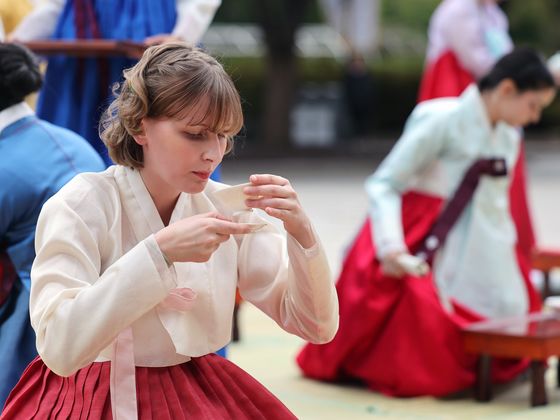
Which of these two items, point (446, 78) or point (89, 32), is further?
point (446, 78)

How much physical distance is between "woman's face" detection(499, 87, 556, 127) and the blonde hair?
8.68 feet

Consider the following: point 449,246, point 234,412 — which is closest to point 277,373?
point 449,246

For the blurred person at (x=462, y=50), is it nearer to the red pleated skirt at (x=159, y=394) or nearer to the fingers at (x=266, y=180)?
the red pleated skirt at (x=159, y=394)

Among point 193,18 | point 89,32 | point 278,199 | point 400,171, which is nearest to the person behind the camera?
point 278,199

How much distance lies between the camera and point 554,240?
31.5 ft

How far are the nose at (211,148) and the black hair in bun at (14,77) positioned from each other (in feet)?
3.67

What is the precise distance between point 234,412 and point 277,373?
8.94 feet

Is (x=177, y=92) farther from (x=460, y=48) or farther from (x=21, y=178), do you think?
(x=460, y=48)

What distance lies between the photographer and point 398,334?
15.8 ft

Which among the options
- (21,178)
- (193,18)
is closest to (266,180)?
(21,178)

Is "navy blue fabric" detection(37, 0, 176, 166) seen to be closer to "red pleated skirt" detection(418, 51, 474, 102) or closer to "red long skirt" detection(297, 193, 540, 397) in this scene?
"red long skirt" detection(297, 193, 540, 397)

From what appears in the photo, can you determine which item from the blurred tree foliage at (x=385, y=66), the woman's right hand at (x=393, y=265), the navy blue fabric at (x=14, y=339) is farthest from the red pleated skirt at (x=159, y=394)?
the blurred tree foliage at (x=385, y=66)

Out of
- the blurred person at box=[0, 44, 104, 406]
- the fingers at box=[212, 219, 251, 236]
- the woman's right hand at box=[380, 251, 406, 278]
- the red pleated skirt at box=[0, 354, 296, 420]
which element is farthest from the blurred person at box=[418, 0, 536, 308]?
the fingers at box=[212, 219, 251, 236]

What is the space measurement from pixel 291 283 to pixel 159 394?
0.35 m
